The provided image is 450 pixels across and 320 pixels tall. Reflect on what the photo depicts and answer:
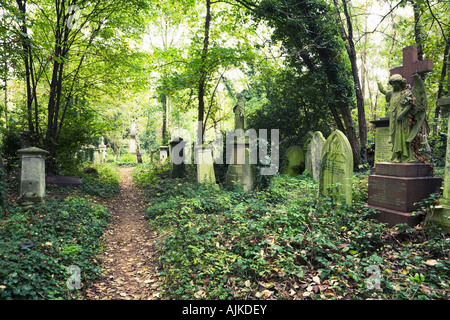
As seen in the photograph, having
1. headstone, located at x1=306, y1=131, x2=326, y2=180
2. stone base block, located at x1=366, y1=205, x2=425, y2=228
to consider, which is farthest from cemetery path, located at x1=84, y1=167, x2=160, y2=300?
headstone, located at x1=306, y1=131, x2=326, y2=180

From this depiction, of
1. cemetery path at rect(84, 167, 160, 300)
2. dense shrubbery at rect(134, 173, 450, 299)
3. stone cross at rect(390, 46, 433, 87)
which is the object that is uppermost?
stone cross at rect(390, 46, 433, 87)

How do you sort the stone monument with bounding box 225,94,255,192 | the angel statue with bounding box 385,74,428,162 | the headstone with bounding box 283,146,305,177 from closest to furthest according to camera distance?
1. the angel statue with bounding box 385,74,428,162
2. the stone monument with bounding box 225,94,255,192
3. the headstone with bounding box 283,146,305,177

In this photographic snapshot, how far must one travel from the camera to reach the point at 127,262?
4.54 meters

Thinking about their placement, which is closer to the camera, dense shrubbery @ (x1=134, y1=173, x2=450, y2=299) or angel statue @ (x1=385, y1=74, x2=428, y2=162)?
dense shrubbery @ (x1=134, y1=173, x2=450, y2=299)

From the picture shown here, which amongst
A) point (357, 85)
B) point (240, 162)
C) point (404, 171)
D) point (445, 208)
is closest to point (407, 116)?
point (404, 171)

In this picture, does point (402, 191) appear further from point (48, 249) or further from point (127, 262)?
point (48, 249)

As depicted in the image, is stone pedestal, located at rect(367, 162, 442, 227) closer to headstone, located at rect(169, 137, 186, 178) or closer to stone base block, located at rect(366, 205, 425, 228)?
stone base block, located at rect(366, 205, 425, 228)

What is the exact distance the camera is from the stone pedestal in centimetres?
475

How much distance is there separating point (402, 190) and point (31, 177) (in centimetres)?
792

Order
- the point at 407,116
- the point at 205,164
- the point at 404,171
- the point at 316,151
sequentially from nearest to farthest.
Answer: the point at 404,171 → the point at 407,116 → the point at 205,164 → the point at 316,151

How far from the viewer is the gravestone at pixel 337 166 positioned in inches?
224

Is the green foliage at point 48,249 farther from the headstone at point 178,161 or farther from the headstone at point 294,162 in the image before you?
the headstone at point 294,162

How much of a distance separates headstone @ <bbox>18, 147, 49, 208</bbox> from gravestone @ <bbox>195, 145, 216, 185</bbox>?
448cm
